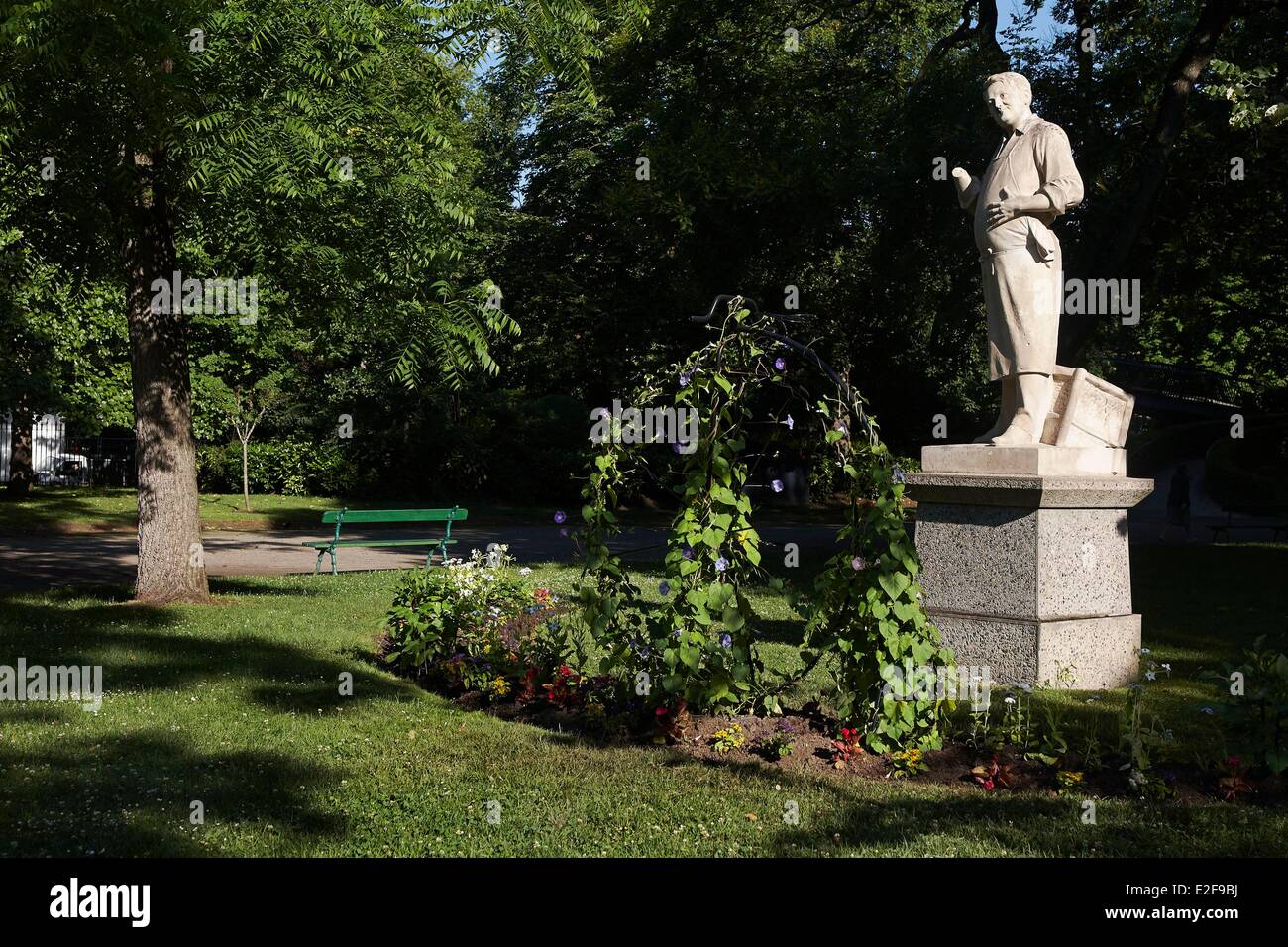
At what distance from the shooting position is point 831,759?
6398 millimetres

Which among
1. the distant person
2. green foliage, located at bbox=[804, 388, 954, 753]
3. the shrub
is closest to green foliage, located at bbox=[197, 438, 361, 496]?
the distant person

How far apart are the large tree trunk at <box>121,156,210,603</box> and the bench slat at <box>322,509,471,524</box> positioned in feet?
11.3

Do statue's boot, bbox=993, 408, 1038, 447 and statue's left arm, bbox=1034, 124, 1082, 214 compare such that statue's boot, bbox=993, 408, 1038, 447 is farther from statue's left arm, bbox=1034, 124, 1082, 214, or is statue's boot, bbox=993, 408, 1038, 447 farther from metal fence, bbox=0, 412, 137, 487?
metal fence, bbox=0, 412, 137, 487

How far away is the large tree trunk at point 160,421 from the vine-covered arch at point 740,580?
6289mm

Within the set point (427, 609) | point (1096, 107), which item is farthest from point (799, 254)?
point (427, 609)

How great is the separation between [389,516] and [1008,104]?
10169mm

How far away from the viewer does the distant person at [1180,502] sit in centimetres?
2305

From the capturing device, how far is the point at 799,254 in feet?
65.2

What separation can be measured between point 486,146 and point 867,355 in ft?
42.3

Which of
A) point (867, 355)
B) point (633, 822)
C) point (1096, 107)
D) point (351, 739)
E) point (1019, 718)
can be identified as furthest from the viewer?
point (867, 355)

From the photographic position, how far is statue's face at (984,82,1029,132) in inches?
346

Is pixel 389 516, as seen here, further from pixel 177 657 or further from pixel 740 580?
pixel 740 580

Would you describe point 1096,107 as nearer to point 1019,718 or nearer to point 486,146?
point 1019,718

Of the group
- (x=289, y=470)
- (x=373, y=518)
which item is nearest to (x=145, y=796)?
(x=373, y=518)
